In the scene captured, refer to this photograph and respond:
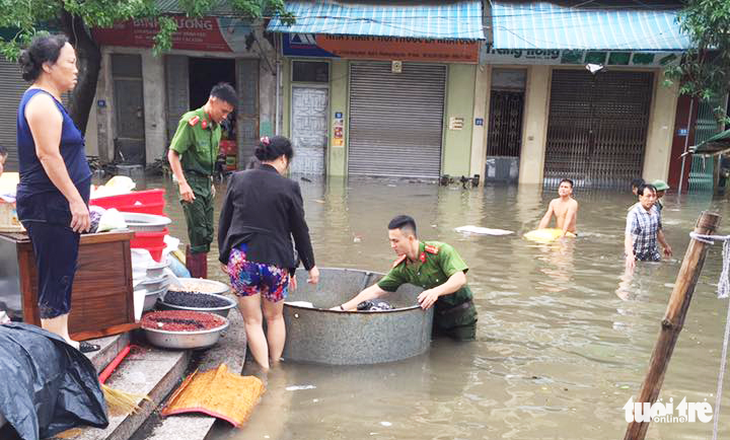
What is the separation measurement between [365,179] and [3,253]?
13.0 meters

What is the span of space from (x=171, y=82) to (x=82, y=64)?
274 cm

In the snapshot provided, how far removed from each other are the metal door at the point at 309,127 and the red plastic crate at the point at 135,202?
36.1 ft

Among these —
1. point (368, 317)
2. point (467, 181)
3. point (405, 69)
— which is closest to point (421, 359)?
point (368, 317)

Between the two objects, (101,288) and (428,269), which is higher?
(101,288)

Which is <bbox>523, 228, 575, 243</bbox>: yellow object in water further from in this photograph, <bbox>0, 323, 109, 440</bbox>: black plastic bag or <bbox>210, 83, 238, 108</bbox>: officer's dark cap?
<bbox>0, 323, 109, 440</bbox>: black plastic bag

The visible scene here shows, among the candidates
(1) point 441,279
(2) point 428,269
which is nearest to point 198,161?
(2) point 428,269

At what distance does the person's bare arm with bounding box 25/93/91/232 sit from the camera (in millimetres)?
3135

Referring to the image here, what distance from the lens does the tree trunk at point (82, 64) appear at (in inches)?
538

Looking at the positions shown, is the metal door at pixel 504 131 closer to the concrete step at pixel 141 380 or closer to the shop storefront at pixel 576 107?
the shop storefront at pixel 576 107

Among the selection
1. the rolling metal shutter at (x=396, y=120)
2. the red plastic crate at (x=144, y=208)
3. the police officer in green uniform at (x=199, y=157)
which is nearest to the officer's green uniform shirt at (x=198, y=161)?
the police officer in green uniform at (x=199, y=157)

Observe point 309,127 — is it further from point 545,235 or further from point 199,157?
point 199,157

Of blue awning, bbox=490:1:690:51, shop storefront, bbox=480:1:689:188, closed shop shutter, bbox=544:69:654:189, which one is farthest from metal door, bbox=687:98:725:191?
blue awning, bbox=490:1:690:51

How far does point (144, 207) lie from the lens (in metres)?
5.34

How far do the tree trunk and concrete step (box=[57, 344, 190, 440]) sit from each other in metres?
11.3
